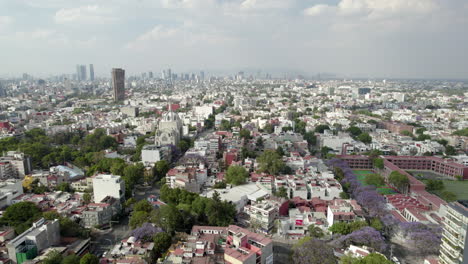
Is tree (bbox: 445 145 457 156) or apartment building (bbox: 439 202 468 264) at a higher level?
apartment building (bbox: 439 202 468 264)

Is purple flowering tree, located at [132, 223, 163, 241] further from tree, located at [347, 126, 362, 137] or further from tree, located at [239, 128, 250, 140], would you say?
tree, located at [347, 126, 362, 137]

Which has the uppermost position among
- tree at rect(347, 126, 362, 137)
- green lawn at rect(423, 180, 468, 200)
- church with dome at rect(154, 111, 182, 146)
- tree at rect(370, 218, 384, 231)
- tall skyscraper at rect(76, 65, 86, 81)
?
tall skyscraper at rect(76, 65, 86, 81)

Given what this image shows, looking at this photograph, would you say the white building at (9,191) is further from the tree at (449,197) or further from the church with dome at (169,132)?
the tree at (449,197)

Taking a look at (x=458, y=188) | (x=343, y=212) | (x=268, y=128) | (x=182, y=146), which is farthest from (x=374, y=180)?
(x=268, y=128)

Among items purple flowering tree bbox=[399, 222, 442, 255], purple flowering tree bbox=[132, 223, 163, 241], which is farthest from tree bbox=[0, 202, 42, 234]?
purple flowering tree bbox=[399, 222, 442, 255]

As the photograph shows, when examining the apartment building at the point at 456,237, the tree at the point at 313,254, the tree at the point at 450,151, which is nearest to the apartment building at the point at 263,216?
the tree at the point at 313,254

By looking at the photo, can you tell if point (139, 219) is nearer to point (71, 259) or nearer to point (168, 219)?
point (168, 219)
